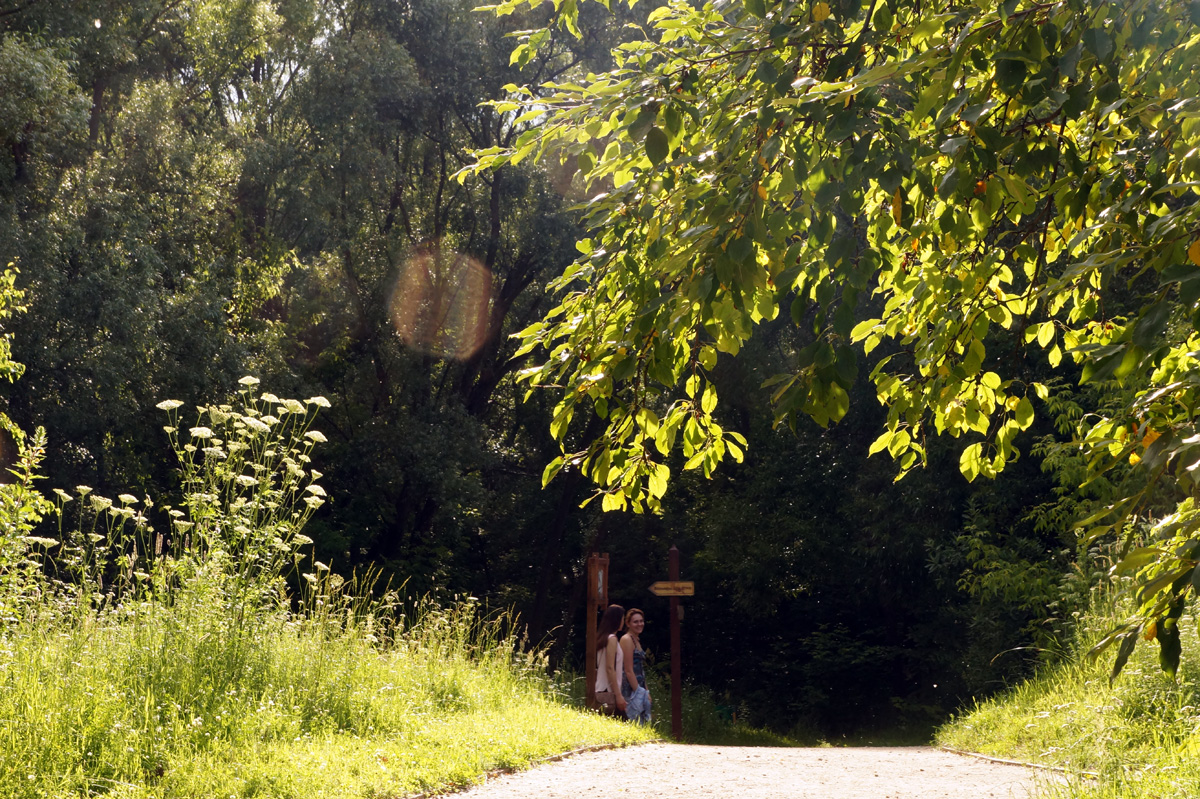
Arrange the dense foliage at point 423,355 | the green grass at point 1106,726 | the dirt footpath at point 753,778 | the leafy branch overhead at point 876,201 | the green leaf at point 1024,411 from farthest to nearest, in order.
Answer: the dense foliage at point 423,355 < the dirt footpath at point 753,778 < the green grass at point 1106,726 < the green leaf at point 1024,411 < the leafy branch overhead at point 876,201

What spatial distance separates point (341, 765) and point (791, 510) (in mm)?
17835

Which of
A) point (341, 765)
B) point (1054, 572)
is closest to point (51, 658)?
point (341, 765)

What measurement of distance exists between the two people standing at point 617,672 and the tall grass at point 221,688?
2.63m

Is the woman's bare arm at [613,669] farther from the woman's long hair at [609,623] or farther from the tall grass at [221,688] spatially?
the tall grass at [221,688]

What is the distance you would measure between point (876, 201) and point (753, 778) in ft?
15.3

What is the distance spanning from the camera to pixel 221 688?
639cm

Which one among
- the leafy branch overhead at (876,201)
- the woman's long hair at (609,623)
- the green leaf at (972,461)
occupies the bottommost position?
the woman's long hair at (609,623)

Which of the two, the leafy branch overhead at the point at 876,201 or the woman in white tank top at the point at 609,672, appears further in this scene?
the woman in white tank top at the point at 609,672

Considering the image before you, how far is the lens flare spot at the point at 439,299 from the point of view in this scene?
77.8 feet

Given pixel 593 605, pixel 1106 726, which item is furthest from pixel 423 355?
pixel 1106 726

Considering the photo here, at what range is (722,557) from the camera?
23.4m

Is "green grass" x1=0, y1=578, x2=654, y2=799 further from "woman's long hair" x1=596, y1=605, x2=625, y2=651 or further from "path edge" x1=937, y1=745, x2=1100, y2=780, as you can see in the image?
"path edge" x1=937, y1=745, x2=1100, y2=780

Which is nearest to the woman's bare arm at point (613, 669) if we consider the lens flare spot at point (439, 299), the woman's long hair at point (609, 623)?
the woman's long hair at point (609, 623)

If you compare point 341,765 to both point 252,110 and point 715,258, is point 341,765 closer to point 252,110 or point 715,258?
point 715,258
